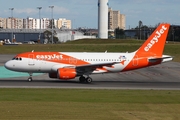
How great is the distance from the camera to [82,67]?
43.2 m

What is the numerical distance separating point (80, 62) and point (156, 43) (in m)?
8.11

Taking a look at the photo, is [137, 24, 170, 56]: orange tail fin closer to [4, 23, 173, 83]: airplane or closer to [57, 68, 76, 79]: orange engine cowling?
[4, 23, 173, 83]: airplane

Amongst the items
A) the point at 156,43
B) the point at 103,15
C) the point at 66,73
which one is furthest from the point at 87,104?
the point at 103,15

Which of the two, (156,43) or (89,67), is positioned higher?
(156,43)

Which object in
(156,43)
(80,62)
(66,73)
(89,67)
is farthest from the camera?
(156,43)

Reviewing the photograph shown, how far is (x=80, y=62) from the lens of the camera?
1742 inches

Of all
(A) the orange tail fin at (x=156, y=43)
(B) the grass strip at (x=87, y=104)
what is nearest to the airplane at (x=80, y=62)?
(A) the orange tail fin at (x=156, y=43)

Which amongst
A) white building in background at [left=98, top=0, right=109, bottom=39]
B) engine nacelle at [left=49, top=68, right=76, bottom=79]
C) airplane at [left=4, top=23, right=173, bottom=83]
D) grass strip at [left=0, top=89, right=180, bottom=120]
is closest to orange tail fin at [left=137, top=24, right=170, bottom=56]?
airplane at [left=4, top=23, right=173, bottom=83]

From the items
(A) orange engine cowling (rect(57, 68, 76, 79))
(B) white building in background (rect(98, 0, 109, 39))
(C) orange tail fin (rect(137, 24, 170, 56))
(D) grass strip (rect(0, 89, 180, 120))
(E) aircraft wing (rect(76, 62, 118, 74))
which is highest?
(B) white building in background (rect(98, 0, 109, 39))

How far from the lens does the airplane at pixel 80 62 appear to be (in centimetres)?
4344

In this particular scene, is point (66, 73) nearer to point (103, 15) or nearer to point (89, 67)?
point (89, 67)

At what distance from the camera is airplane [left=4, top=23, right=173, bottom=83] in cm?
4344

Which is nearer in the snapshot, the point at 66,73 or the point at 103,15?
the point at 66,73

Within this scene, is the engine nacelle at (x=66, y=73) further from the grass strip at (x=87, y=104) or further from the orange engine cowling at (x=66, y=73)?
the grass strip at (x=87, y=104)
